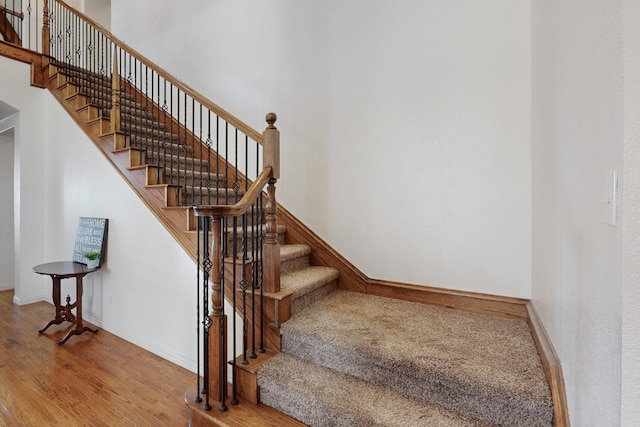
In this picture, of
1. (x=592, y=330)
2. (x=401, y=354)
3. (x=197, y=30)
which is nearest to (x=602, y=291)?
(x=592, y=330)

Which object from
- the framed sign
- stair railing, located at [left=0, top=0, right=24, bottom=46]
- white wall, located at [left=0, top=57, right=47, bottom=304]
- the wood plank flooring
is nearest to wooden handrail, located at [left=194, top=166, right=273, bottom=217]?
the wood plank flooring

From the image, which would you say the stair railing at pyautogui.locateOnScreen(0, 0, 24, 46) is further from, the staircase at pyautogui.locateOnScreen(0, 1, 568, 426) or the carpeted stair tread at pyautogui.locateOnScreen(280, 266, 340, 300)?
the carpeted stair tread at pyautogui.locateOnScreen(280, 266, 340, 300)

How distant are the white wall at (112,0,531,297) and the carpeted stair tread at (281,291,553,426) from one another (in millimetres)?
399

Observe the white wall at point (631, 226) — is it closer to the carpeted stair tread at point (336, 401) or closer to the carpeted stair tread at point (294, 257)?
the carpeted stair tread at point (336, 401)

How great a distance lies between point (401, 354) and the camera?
63.1 inches

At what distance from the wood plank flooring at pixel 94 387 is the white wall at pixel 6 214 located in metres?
2.00

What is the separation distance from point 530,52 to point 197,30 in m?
3.52

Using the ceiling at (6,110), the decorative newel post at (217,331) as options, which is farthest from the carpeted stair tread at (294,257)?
the ceiling at (6,110)

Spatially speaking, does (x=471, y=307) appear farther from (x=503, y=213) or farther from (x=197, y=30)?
(x=197, y=30)

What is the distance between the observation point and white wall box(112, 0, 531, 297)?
2088 millimetres

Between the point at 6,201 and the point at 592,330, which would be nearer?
the point at 592,330

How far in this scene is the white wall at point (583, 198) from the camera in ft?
2.43

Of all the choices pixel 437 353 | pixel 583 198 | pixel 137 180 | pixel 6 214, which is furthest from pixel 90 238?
pixel 583 198

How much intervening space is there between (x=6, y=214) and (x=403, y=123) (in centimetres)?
551
